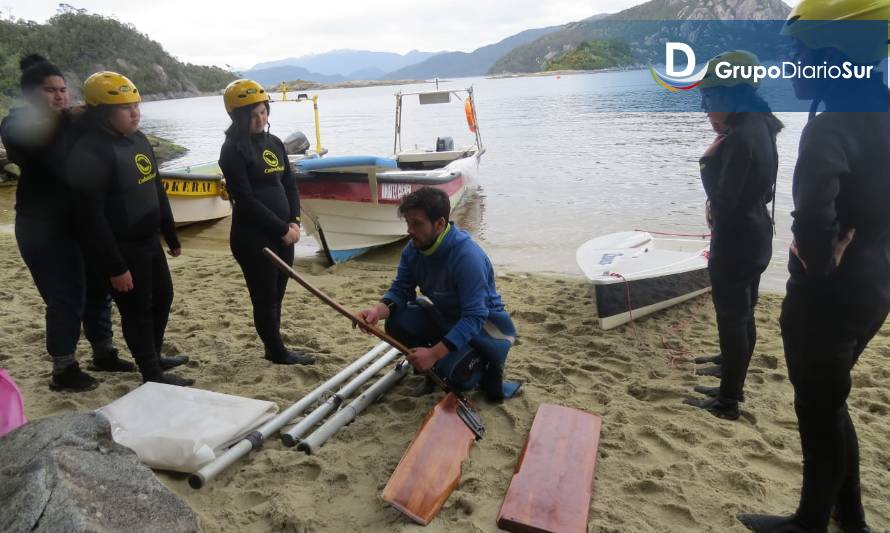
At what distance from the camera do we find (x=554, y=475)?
101 inches

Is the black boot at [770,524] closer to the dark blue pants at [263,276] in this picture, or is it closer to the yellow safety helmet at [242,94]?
the dark blue pants at [263,276]

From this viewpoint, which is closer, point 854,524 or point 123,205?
point 854,524

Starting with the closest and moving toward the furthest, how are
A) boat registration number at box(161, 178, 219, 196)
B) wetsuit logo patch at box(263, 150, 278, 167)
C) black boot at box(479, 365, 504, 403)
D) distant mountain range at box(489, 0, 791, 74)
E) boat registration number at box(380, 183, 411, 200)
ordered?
black boot at box(479, 365, 504, 403) → wetsuit logo patch at box(263, 150, 278, 167) → boat registration number at box(380, 183, 411, 200) → boat registration number at box(161, 178, 219, 196) → distant mountain range at box(489, 0, 791, 74)

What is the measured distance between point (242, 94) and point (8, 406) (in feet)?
6.61

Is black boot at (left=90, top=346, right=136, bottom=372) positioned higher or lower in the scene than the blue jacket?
lower

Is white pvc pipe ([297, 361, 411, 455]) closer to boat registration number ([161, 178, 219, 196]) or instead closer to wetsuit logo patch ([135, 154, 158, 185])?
wetsuit logo patch ([135, 154, 158, 185])

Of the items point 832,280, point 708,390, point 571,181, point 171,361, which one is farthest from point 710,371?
point 571,181

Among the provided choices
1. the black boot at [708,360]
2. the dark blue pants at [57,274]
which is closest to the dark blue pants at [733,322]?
the black boot at [708,360]

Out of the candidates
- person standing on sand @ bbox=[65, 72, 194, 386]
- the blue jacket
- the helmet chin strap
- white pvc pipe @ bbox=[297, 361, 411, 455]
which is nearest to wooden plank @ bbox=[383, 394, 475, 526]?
the blue jacket

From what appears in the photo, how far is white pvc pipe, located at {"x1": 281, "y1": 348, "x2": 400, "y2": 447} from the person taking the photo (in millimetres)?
2896

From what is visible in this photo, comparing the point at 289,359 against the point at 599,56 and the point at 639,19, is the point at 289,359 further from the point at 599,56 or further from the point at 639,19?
the point at 639,19

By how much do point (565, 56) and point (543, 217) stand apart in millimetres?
97191

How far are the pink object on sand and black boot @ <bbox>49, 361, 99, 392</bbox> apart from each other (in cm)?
92

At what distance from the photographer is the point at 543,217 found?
1060 centimetres
